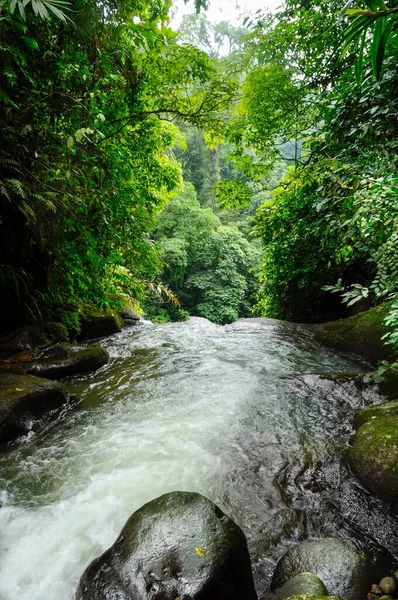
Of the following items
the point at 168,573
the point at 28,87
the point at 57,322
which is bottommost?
the point at 168,573

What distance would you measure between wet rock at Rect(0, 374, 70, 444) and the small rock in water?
3480mm

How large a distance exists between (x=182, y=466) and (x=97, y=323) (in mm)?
4832

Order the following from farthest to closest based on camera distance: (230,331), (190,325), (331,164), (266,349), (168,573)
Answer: (190,325)
(230,331)
(266,349)
(331,164)
(168,573)

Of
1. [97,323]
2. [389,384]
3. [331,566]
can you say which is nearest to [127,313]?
[97,323]

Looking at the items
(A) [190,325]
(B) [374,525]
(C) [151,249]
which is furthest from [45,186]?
(A) [190,325]

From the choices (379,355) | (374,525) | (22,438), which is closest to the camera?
(374,525)

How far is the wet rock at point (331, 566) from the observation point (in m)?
1.83

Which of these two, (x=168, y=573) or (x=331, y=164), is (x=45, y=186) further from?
(x=168, y=573)

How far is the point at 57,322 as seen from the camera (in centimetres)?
555

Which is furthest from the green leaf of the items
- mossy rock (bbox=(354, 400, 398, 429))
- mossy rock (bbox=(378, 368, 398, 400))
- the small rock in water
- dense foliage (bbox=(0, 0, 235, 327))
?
mossy rock (bbox=(378, 368, 398, 400))

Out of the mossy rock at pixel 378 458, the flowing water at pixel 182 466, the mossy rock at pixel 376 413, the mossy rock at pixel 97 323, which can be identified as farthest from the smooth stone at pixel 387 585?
the mossy rock at pixel 97 323

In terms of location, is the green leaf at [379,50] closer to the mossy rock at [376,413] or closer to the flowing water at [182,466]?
the flowing water at [182,466]

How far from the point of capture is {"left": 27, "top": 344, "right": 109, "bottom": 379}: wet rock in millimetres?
4648

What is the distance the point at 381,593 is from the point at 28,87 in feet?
17.6
